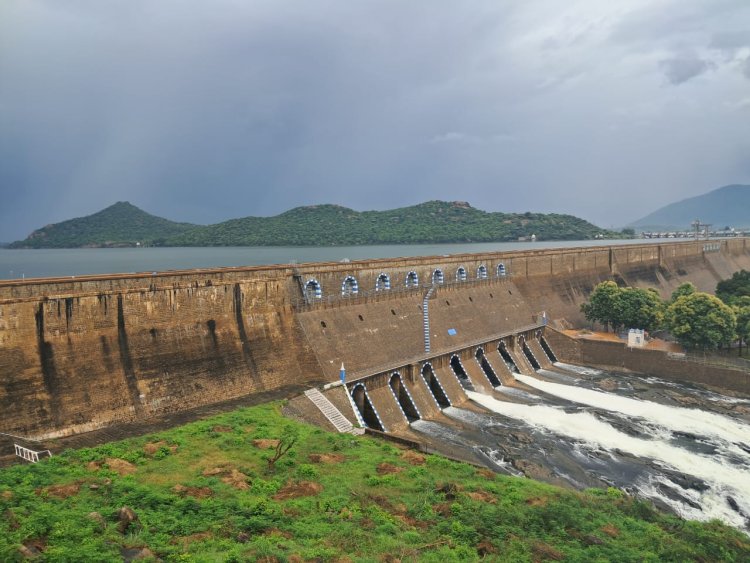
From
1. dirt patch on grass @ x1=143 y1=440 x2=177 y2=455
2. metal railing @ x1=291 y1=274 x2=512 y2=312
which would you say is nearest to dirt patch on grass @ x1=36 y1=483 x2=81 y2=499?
dirt patch on grass @ x1=143 y1=440 x2=177 y2=455

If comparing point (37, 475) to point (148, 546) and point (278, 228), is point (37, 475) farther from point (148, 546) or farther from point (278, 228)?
point (278, 228)

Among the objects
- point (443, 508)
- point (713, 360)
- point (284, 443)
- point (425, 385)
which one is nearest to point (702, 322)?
point (713, 360)

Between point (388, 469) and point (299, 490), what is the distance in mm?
3736

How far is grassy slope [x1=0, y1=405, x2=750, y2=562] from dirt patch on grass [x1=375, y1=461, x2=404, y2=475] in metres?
0.18

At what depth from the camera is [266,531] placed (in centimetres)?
1407

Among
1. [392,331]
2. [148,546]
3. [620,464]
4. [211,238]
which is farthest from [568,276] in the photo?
[211,238]

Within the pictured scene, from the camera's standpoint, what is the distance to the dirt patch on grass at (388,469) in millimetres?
18859

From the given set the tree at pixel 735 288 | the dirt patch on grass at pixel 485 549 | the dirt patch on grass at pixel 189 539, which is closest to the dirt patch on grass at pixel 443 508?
the dirt patch on grass at pixel 485 549

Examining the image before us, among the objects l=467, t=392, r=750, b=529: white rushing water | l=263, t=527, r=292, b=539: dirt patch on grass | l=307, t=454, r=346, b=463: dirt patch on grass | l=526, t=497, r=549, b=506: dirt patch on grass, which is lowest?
l=467, t=392, r=750, b=529: white rushing water

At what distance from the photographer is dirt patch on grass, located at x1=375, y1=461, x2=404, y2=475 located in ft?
61.9

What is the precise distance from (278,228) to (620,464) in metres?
151

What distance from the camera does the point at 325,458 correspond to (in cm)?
1962

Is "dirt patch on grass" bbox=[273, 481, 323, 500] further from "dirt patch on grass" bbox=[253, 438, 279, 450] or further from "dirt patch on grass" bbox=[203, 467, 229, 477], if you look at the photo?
"dirt patch on grass" bbox=[253, 438, 279, 450]

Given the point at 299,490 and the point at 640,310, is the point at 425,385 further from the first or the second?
the point at 640,310
